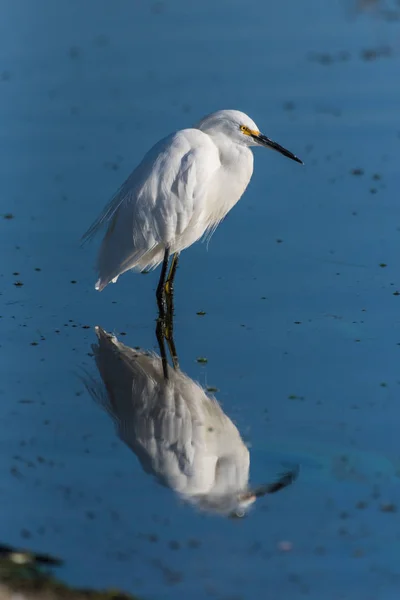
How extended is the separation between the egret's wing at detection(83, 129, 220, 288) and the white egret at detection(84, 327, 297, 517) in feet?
1.94

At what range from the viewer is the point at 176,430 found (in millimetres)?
5035

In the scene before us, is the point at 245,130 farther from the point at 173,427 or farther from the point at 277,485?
the point at 277,485

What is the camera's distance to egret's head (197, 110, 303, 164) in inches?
254

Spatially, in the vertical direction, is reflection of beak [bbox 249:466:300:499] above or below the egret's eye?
below

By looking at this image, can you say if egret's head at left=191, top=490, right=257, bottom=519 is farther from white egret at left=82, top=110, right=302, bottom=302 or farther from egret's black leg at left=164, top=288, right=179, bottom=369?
white egret at left=82, top=110, right=302, bottom=302

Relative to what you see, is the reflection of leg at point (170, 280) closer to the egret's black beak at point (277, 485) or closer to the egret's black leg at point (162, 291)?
the egret's black leg at point (162, 291)

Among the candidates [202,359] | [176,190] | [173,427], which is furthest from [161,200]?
[173,427]

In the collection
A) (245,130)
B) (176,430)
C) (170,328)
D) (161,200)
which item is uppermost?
(245,130)

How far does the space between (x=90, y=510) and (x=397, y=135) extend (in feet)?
20.8

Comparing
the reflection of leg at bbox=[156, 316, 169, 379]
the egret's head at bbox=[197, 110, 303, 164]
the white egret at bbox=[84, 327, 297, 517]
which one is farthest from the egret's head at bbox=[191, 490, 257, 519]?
the egret's head at bbox=[197, 110, 303, 164]

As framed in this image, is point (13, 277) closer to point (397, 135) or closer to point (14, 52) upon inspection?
point (397, 135)

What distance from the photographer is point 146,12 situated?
49.5ft

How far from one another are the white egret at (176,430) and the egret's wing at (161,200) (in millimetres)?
591

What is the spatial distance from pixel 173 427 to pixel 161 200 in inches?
70.6
